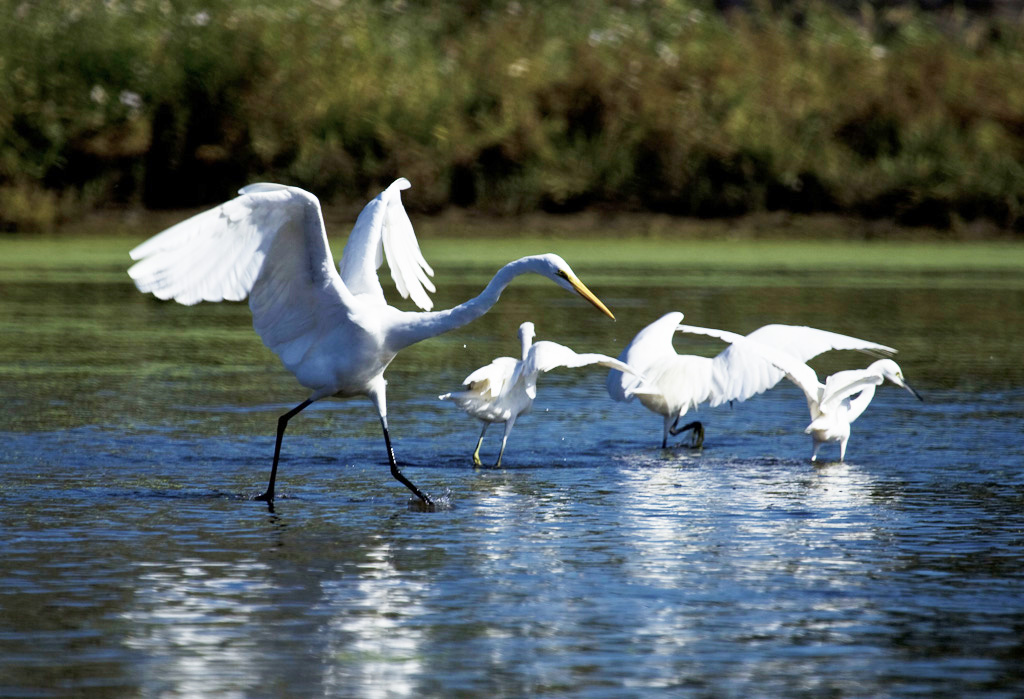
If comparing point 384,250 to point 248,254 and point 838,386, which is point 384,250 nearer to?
point 248,254

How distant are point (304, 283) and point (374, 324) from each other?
13.8 inches

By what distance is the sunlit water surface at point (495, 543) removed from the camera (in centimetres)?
492

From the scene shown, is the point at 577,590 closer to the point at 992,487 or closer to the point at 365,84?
the point at 992,487

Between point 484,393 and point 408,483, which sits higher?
point 484,393

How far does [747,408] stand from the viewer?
1043 cm

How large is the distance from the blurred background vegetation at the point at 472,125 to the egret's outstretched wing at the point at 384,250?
10919 millimetres

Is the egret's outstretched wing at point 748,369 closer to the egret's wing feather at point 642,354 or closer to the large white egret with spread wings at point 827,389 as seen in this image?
the large white egret with spread wings at point 827,389

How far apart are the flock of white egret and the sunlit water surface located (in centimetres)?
33

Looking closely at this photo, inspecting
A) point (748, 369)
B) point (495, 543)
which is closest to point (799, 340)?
point (748, 369)

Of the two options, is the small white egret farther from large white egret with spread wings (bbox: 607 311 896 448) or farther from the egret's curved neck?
the egret's curved neck

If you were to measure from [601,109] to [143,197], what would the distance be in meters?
5.26

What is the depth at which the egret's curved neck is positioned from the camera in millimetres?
7453

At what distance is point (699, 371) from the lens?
8922mm

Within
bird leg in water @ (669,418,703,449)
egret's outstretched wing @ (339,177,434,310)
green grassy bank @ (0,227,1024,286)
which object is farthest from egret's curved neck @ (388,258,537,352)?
green grassy bank @ (0,227,1024,286)
